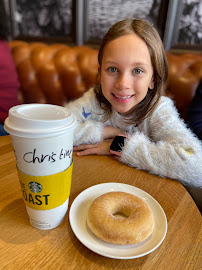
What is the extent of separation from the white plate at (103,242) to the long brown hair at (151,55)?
534 millimetres

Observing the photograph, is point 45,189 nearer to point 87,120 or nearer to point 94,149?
point 94,149

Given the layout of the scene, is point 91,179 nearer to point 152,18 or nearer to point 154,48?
point 154,48

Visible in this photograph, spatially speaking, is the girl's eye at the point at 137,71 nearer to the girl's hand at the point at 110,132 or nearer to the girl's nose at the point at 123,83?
the girl's nose at the point at 123,83

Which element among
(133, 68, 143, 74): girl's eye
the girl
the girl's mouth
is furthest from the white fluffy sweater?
(133, 68, 143, 74): girl's eye

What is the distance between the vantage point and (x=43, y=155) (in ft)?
1.28

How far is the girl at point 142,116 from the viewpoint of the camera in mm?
766

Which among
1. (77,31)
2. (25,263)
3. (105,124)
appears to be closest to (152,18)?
(77,31)

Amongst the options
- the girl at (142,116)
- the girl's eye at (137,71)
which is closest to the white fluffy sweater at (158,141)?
the girl at (142,116)

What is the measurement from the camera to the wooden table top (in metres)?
0.42

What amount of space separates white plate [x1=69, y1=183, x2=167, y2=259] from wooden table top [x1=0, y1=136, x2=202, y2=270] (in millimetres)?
21

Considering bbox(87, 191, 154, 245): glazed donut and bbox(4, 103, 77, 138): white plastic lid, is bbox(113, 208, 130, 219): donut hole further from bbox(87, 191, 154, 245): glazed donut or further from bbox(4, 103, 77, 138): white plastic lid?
bbox(4, 103, 77, 138): white plastic lid

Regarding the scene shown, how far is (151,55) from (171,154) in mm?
415

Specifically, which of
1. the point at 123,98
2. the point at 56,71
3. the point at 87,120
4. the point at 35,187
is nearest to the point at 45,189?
the point at 35,187

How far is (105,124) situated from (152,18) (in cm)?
115
